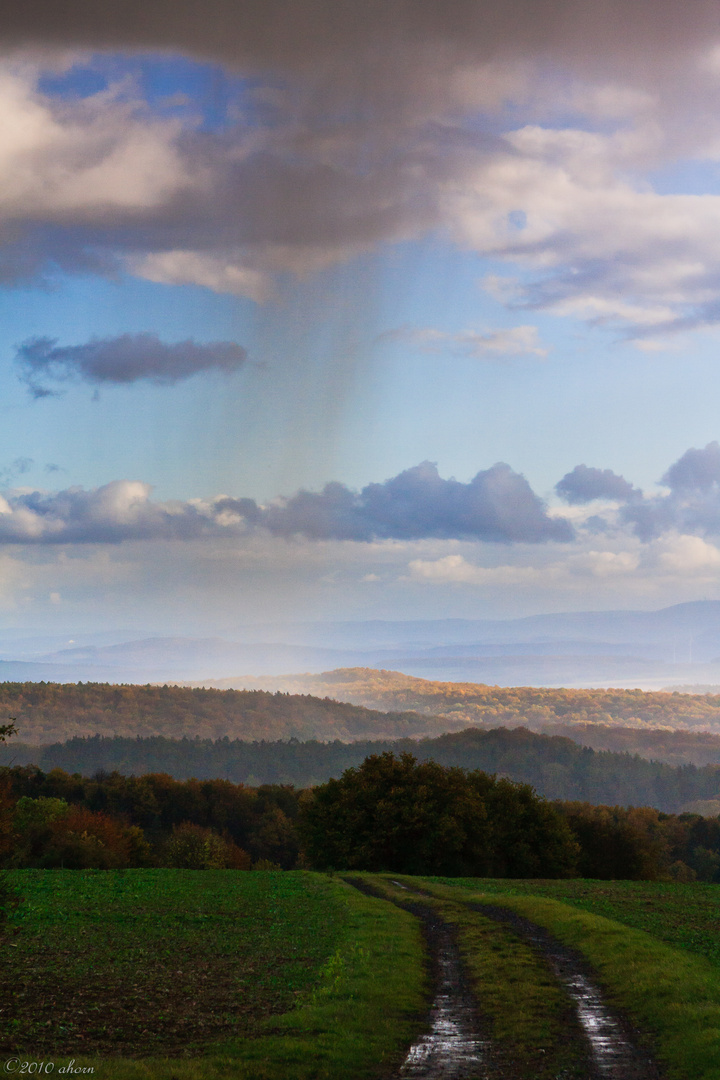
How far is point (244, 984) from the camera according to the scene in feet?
67.6

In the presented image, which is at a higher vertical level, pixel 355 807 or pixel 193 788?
pixel 355 807

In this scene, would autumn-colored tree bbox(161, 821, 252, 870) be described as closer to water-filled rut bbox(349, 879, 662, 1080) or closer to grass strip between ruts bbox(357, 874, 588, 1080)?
grass strip between ruts bbox(357, 874, 588, 1080)

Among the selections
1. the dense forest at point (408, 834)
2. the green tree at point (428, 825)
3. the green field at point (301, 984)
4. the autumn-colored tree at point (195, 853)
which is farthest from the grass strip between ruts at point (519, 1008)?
the autumn-colored tree at point (195, 853)

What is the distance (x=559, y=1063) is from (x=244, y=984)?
8.67 meters

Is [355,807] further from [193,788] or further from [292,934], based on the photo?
[193,788]

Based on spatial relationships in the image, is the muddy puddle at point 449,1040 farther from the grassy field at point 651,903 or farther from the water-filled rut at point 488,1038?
the grassy field at point 651,903

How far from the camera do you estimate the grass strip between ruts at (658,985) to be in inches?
606

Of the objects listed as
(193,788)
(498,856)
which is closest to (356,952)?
(498,856)

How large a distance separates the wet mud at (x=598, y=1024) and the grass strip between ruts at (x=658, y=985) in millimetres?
298

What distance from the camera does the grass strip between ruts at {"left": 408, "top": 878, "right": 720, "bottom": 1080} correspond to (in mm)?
15398

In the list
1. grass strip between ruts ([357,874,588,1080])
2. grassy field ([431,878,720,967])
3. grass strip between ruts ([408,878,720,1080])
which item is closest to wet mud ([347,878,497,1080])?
grass strip between ruts ([357,874,588,1080])

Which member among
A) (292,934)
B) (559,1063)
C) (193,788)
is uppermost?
(559,1063)

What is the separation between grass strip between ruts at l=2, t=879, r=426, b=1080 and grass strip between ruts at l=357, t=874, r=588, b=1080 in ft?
5.33

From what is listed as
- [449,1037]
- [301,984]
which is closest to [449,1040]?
[449,1037]
